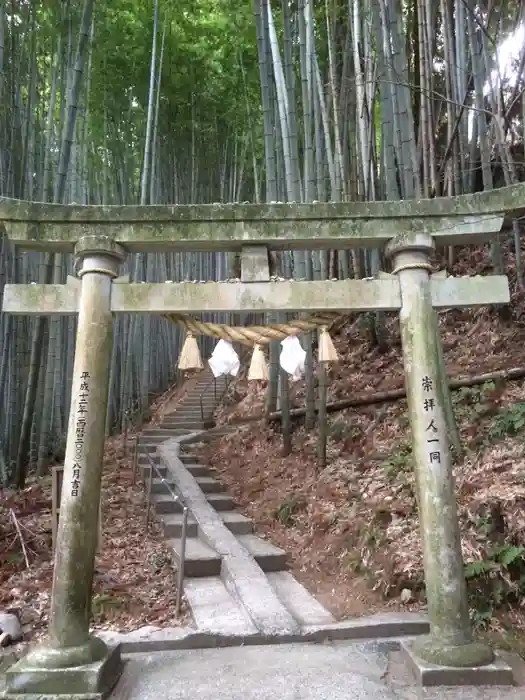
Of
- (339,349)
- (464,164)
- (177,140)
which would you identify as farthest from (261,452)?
(177,140)

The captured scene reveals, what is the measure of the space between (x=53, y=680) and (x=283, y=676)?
1269 millimetres

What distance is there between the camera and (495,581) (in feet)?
12.4

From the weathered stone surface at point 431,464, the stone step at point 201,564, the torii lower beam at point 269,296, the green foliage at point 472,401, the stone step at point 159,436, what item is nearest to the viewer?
the weathered stone surface at point 431,464

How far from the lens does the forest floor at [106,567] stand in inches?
162

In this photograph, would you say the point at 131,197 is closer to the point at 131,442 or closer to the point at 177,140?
the point at 177,140

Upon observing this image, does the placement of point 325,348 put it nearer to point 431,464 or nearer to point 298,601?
point 431,464

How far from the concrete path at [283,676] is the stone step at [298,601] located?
0.33 meters

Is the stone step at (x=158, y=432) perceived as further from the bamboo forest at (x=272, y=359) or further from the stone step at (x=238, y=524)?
the stone step at (x=238, y=524)

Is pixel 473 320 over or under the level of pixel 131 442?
over

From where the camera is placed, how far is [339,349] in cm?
910

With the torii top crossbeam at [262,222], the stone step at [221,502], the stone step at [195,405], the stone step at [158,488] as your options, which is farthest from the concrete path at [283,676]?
the stone step at [195,405]

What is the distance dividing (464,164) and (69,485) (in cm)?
808

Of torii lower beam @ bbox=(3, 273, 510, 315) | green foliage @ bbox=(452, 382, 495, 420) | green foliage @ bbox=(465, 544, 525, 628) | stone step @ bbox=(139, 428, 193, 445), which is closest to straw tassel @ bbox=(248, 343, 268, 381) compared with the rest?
→ torii lower beam @ bbox=(3, 273, 510, 315)

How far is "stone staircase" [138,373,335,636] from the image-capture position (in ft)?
12.9
